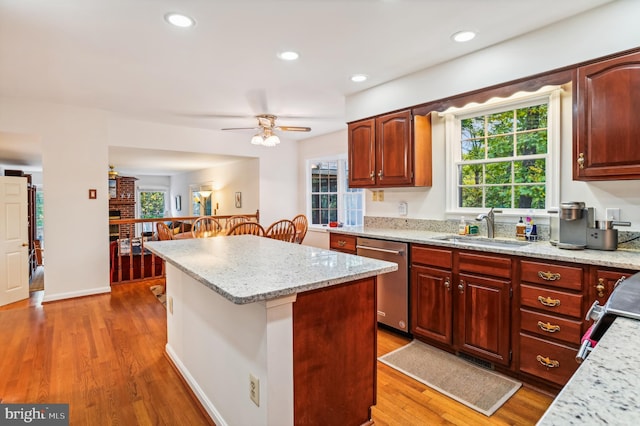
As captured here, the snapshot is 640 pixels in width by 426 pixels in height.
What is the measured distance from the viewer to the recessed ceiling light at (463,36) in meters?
2.44

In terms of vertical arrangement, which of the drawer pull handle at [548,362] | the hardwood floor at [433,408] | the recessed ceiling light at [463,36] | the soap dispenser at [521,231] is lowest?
the hardwood floor at [433,408]

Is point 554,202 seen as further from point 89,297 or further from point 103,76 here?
point 89,297

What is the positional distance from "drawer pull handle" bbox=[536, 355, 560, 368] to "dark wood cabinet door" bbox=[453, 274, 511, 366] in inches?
7.5

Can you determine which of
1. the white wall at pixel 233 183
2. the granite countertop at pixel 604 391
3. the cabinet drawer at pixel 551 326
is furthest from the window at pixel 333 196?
the granite countertop at pixel 604 391

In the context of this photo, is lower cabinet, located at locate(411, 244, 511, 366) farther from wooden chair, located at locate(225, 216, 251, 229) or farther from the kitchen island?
wooden chair, located at locate(225, 216, 251, 229)

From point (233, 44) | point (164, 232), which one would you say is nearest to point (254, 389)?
point (233, 44)

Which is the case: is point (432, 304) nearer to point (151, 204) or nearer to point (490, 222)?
point (490, 222)

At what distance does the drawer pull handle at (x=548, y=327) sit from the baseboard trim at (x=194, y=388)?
1946 millimetres

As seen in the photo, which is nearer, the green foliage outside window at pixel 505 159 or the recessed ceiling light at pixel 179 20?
the recessed ceiling light at pixel 179 20

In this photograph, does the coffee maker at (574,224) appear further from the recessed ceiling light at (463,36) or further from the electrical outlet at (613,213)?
the recessed ceiling light at (463,36)

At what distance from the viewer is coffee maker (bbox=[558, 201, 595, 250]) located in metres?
2.20

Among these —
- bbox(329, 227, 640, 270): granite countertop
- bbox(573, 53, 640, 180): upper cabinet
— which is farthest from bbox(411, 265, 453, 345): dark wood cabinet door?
bbox(573, 53, 640, 180): upper cabinet

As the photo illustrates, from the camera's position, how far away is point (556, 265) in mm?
2035

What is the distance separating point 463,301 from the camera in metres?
2.48
